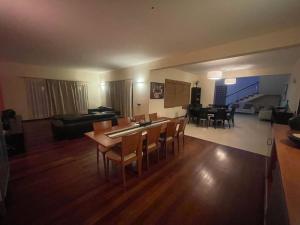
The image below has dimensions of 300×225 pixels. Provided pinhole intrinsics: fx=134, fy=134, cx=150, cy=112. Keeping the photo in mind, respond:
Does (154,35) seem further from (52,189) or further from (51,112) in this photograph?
(51,112)

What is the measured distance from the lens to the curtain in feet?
20.6

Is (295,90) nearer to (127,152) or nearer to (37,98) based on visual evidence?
(127,152)

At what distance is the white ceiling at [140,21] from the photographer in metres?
1.81

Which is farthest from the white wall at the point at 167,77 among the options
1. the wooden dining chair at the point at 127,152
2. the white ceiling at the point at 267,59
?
the wooden dining chair at the point at 127,152

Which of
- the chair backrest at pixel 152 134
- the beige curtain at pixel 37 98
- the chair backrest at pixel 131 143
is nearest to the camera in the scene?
the chair backrest at pixel 131 143

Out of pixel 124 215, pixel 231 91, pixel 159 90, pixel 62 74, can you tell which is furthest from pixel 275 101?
pixel 62 74

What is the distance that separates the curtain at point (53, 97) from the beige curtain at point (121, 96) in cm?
170

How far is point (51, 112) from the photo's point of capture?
6.75m

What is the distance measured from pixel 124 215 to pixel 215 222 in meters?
1.04

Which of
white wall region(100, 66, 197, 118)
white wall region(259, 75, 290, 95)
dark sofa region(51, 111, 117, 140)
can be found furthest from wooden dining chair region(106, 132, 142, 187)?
white wall region(259, 75, 290, 95)

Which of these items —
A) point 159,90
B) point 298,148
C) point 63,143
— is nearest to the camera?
point 298,148

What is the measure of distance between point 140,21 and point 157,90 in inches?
150

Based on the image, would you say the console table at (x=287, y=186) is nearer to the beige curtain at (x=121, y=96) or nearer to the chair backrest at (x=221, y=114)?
the chair backrest at (x=221, y=114)

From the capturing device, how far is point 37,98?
638 cm
